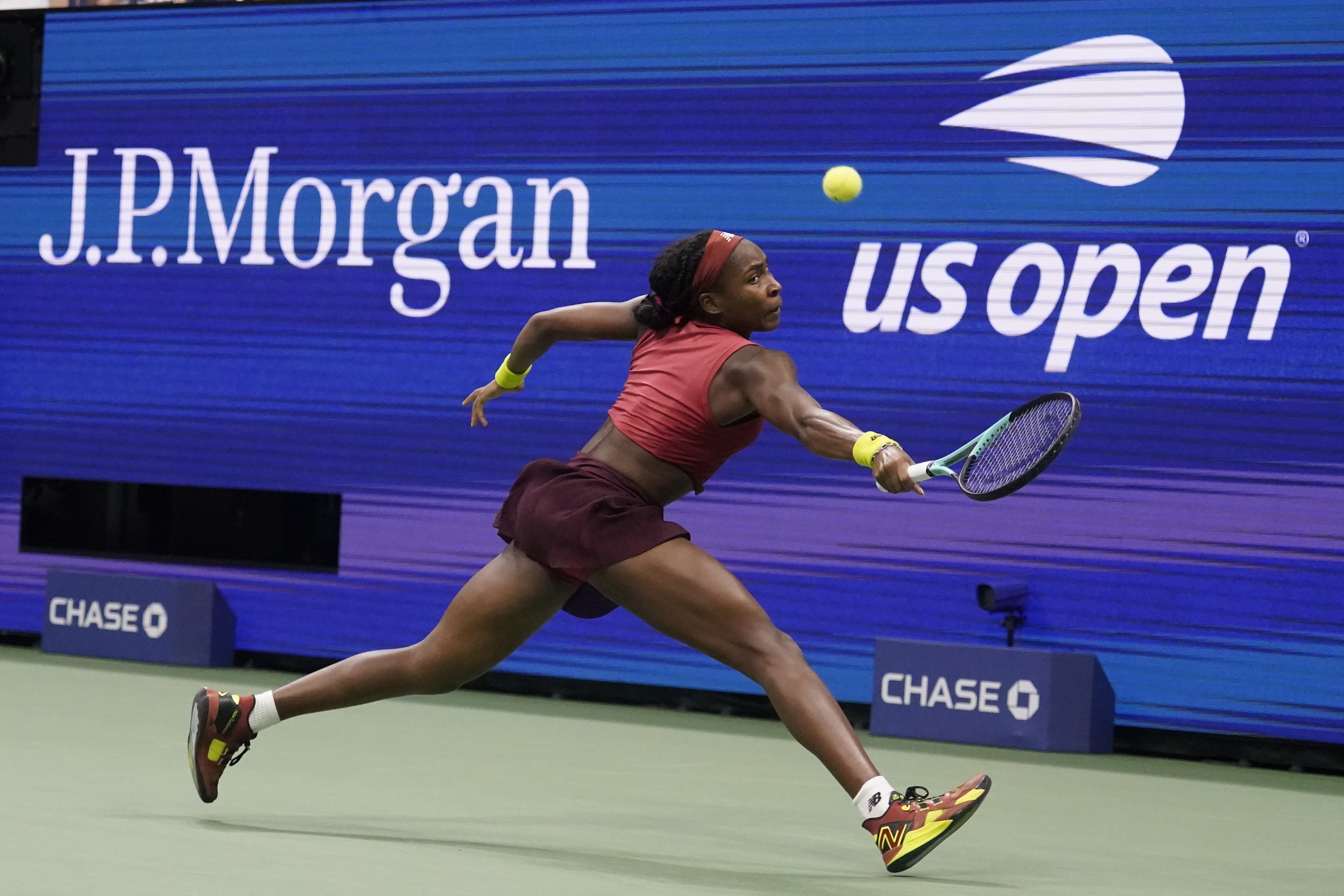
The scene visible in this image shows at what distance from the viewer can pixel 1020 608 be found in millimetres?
7746

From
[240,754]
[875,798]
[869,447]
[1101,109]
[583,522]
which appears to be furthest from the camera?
[1101,109]

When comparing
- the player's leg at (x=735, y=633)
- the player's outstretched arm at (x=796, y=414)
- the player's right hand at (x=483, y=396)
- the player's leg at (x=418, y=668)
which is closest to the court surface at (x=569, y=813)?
the player's leg at (x=418, y=668)

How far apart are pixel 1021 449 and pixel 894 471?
0.41m

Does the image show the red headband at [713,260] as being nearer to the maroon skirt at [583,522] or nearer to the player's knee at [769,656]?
the maroon skirt at [583,522]

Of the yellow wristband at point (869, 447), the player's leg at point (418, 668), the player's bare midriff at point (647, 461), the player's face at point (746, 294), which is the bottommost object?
the player's leg at point (418, 668)

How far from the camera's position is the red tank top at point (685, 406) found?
4816 millimetres

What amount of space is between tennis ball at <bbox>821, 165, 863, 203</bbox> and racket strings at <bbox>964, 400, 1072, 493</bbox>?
8.11 ft

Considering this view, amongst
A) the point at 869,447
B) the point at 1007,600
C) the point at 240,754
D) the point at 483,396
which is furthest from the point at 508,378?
the point at 1007,600

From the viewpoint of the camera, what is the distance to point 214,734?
5.12 meters

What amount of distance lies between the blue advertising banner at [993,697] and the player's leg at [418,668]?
301cm

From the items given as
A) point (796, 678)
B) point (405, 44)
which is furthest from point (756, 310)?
point (405, 44)

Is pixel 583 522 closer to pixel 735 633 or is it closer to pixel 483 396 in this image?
pixel 735 633

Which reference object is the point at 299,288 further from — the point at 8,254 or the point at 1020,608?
the point at 1020,608

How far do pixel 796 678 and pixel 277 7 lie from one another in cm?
583
